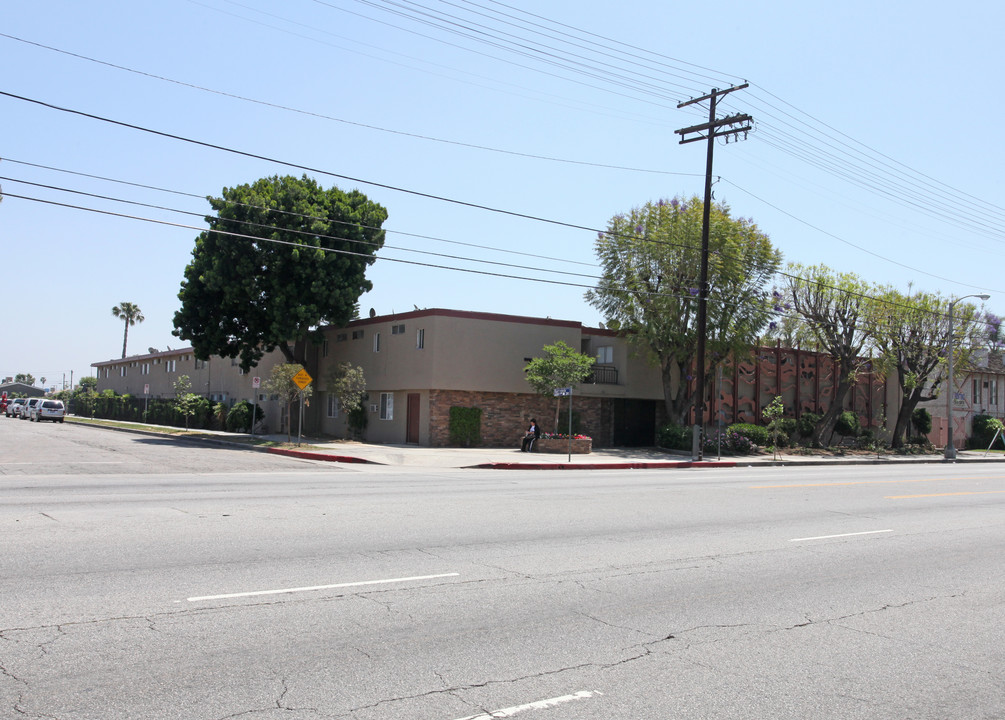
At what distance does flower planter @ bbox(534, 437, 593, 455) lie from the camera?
32.9 m

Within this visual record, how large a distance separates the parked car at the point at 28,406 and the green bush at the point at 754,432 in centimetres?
4947

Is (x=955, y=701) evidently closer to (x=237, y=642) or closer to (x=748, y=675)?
(x=748, y=675)

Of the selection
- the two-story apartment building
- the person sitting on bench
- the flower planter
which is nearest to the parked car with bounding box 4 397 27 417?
the two-story apartment building

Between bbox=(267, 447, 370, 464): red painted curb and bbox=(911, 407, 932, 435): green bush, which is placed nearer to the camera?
bbox=(267, 447, 370, 464): red painted curb

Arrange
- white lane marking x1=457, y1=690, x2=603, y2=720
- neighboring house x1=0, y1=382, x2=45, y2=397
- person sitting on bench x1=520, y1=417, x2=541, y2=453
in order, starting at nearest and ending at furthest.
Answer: white lane marking x1=457, y1=690, x2=603, y2=720, person sitting on bench x1=520, y1=417, x2=541, y2=453, neighboring house x1=0, y1=382, x2=45, y2=397

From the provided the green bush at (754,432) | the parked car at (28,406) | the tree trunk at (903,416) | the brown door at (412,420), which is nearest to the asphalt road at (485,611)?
the brown door at (412,420)

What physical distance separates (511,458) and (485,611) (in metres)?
22.7

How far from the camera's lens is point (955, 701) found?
5.22 meters

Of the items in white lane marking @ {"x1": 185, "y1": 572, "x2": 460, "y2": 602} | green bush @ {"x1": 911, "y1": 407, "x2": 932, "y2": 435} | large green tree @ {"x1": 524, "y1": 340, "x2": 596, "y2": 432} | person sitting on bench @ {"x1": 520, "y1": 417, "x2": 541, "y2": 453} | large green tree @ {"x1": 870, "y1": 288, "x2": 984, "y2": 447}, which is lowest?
white lane marking @ {"x1": 185, "y1": 572, "x2": 460, "y2": 602}

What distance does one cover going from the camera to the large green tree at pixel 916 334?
41062 mm

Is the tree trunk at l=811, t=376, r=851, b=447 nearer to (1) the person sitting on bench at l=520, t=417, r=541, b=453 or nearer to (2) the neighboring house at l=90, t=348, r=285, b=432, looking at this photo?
(1) the person sitting on bench at l=520, t=417, r=541, b=453

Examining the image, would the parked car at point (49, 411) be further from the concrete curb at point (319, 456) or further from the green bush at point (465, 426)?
the green bush at point (465, 426)

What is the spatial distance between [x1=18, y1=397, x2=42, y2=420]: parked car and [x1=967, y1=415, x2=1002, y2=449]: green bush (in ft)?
211

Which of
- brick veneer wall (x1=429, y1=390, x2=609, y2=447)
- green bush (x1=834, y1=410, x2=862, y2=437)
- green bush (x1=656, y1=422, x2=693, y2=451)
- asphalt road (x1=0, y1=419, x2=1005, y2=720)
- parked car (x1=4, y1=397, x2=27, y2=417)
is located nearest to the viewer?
asphalt road (x1=0, y1=419, x2=1005, y2=720)
